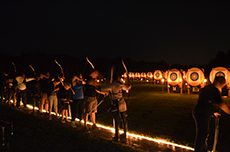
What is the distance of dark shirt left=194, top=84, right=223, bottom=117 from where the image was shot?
374 centimetres

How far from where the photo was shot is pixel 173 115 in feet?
31.0

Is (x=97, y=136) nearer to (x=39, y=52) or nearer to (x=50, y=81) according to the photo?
(x=50, y=81)

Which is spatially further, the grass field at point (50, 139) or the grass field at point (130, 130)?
the grass field at point (130, 130)

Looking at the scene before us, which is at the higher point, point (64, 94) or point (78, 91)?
point (78, 91)

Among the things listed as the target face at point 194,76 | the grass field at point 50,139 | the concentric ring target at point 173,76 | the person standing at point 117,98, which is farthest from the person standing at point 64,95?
the concentric ring target at point 173,76

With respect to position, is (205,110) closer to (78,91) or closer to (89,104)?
(89,104)

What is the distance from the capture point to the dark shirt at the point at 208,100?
147 inches

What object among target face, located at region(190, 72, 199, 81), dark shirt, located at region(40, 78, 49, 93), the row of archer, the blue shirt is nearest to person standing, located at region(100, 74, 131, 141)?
the row of archer

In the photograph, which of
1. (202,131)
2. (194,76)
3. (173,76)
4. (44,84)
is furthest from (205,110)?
(173,76)

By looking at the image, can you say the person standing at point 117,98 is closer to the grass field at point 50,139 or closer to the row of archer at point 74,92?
the row of archer at point 74,92

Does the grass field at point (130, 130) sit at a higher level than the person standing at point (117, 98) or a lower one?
lower

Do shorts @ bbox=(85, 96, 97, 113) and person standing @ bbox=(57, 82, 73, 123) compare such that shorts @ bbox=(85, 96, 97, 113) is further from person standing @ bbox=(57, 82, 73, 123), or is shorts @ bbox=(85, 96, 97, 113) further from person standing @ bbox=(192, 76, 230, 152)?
person standing @ bbox=(192, 76, 230, 152)

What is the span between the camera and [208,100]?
3.82 metres

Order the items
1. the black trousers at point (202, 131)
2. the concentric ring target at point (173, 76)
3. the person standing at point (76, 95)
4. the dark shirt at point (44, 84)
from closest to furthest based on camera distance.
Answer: the black trousers at point (202, 131) < the person standing at point (76, 95) < the dark shirt at point (44, 84) < the concentric ring target at point (173, 76)
